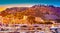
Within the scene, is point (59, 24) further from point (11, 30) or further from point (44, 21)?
point (11, 30)

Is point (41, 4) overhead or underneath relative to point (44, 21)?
overhead

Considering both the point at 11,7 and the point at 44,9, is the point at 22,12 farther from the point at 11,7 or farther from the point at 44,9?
the point at 44,9

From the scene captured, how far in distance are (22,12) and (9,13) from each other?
5.9 inches

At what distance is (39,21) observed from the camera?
141cm

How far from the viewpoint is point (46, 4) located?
1.45 meters

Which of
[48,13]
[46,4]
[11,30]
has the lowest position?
[11,30]

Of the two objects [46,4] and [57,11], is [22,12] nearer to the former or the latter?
[46,4]

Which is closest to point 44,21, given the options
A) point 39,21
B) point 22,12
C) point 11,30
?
point 39,21

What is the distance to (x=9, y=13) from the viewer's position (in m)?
1.46

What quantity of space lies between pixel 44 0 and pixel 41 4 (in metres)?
Answer: 0.06

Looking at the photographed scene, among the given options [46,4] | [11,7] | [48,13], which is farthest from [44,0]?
[11,7]

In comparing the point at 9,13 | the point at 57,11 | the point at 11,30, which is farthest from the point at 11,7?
the point at 57,11

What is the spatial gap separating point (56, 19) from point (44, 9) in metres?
0.18

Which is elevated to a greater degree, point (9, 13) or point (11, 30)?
point (9, 13)
